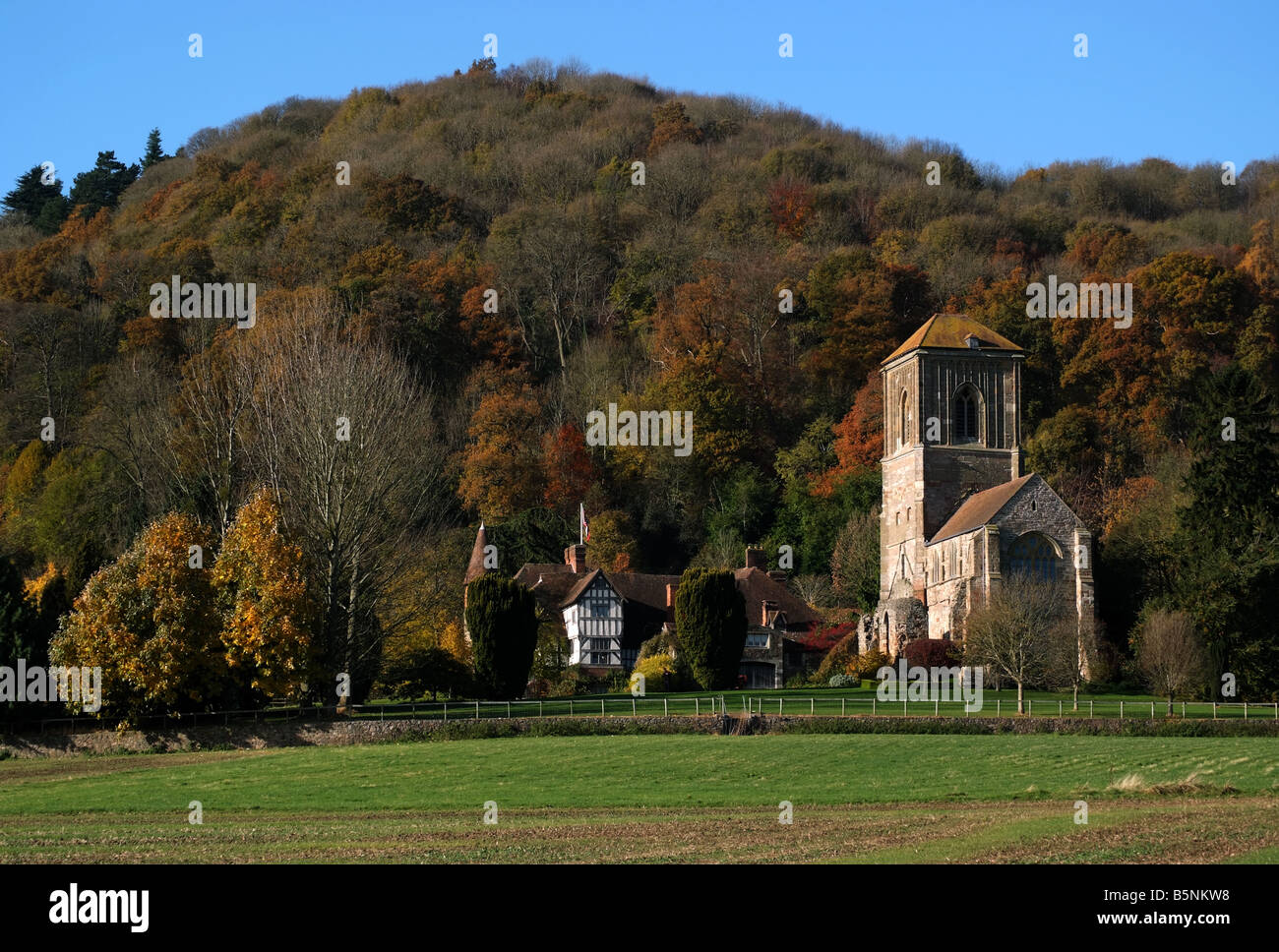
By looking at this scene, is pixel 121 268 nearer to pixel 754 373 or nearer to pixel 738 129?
pixel 754 373

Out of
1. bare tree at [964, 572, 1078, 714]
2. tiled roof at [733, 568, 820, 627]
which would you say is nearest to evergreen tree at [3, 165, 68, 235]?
tiled roof at [733, 568, 820, 627]

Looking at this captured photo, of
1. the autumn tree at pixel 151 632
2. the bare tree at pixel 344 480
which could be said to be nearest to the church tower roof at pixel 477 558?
the bare tree at pixel 344 480

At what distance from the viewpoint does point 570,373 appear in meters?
89.1

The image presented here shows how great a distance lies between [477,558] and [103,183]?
257 ft

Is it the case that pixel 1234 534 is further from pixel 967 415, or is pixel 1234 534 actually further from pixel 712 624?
pixel 712 624

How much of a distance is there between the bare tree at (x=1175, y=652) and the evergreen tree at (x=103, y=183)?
9680 cm

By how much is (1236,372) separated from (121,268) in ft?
220

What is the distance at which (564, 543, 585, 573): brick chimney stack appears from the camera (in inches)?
3019

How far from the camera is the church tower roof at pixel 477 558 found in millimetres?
72619

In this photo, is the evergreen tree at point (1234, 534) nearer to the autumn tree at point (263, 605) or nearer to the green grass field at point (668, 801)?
the green grass field at point (668, 801)

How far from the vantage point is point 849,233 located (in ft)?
328

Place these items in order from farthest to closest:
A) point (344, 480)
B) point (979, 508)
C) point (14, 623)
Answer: point (979, 508), point (344, 480), point (14, 623)

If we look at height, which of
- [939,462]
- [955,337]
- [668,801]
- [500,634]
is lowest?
[668,801]

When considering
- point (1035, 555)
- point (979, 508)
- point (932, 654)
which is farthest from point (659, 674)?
point (1035, 555)
